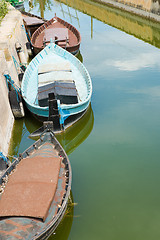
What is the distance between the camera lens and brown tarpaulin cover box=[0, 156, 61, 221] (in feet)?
25.1

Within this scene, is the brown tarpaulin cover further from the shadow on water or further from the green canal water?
the shadow on water

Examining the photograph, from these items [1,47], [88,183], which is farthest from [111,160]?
[1,47]

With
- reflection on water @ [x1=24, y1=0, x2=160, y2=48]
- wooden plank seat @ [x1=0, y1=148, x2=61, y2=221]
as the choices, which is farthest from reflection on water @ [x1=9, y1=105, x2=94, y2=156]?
reflection on water @ [x1=24, y1=0, x2=160, y2=48]

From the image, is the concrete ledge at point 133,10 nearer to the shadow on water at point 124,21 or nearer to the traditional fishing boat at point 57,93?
the shadow on water at point 124,21

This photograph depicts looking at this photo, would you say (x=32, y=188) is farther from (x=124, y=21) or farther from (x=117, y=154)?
(x=124, y=21)

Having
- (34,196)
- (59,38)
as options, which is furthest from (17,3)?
(34,196)

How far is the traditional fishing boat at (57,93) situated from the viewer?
1358 cm

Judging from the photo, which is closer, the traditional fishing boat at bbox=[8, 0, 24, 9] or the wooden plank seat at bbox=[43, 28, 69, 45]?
the wooden plank seat at bbox=[43, 28, 69, 45]

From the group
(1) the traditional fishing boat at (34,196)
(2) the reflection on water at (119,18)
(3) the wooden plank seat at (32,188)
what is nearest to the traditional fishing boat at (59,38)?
(2) the reflection on water at (119,18)

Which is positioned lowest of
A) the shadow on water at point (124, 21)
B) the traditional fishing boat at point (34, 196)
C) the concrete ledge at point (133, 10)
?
the traditional fishing boat at point (34, 196)

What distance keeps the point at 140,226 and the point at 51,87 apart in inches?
367

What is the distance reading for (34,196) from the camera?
8039 millimetres

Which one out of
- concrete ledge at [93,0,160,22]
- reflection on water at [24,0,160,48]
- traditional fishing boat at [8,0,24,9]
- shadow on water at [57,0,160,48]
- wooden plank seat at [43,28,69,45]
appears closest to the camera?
wooden plank seat at [43,28,69,45]

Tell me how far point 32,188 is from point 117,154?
585 centimetres
